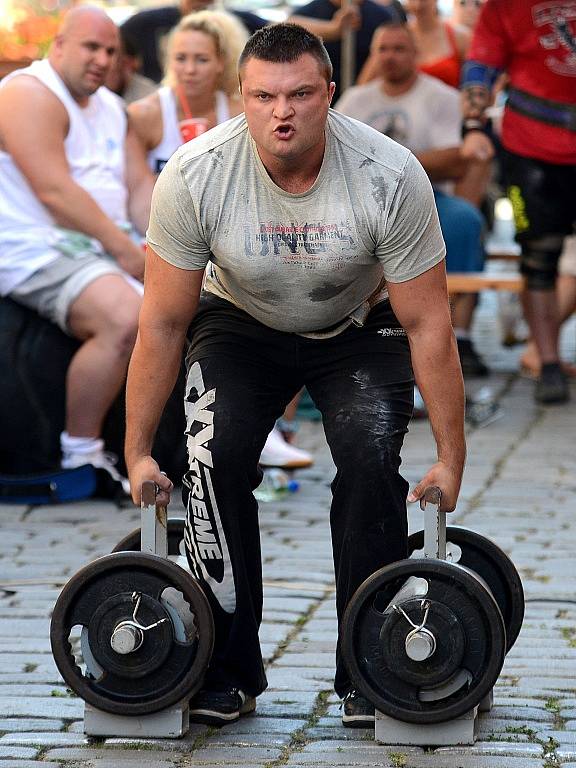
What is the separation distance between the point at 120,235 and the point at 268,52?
3.08m

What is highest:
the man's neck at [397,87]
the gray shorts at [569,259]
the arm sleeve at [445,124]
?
the man's neck at [397,87]

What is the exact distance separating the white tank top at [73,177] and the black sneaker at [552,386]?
110 inches

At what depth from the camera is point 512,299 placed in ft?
32.8

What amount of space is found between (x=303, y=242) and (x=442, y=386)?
1.53 ft

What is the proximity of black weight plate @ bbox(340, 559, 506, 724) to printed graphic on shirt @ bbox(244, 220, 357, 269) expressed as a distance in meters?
0.73

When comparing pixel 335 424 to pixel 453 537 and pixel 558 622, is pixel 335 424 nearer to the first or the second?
pixel 453 537

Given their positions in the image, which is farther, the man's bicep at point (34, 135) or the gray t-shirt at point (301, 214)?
the man's bicep at point (34, 135)

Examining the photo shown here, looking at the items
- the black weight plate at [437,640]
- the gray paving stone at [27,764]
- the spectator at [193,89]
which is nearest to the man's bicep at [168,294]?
the black weight plate at [437,640]

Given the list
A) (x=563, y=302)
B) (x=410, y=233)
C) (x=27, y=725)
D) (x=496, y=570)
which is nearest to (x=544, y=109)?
(x=563, y=302)

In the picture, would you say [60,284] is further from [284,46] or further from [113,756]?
[113,756]

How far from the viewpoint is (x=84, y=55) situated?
21.0 ft

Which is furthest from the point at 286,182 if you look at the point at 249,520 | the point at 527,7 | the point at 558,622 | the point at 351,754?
the point at 527,7

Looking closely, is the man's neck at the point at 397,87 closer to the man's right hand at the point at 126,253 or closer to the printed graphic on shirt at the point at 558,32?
the printed graphic on shirt at the point at 558,32

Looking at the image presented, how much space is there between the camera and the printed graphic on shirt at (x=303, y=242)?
3.46 m
